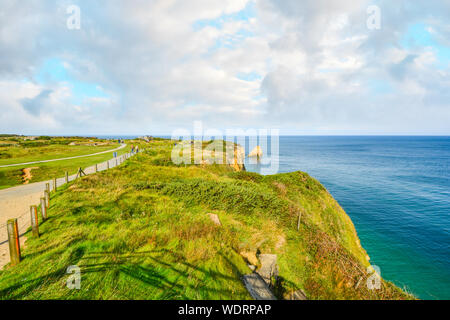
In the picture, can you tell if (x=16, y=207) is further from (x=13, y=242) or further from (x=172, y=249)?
(x=172, y=249)

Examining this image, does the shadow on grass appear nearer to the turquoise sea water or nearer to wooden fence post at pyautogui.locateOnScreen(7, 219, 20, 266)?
wooden fence post at pyautogui.locateOnScreen(7, 219, 20, 266)

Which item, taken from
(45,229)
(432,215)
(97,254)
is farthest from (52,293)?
(432,215)

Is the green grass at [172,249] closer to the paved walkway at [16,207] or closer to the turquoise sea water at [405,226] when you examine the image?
the paved walkway at [16,207]

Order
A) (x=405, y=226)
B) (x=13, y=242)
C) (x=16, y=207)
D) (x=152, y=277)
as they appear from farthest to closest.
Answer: (x=405, y=226) < (x=16, y=207) < (x=13, y=242) < (x=152, y=277)

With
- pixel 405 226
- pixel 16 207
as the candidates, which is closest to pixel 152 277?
pixel 16 207

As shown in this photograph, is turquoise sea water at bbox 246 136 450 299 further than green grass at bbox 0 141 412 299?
Yes

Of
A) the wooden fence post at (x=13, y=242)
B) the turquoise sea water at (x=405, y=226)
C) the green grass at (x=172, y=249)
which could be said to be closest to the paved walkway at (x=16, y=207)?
the wooden fence post at (x=13, y=242)

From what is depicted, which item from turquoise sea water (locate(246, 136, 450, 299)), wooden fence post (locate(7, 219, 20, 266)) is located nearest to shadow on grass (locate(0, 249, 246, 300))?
wooden fence post (locate(7, 219, 20, 266))
